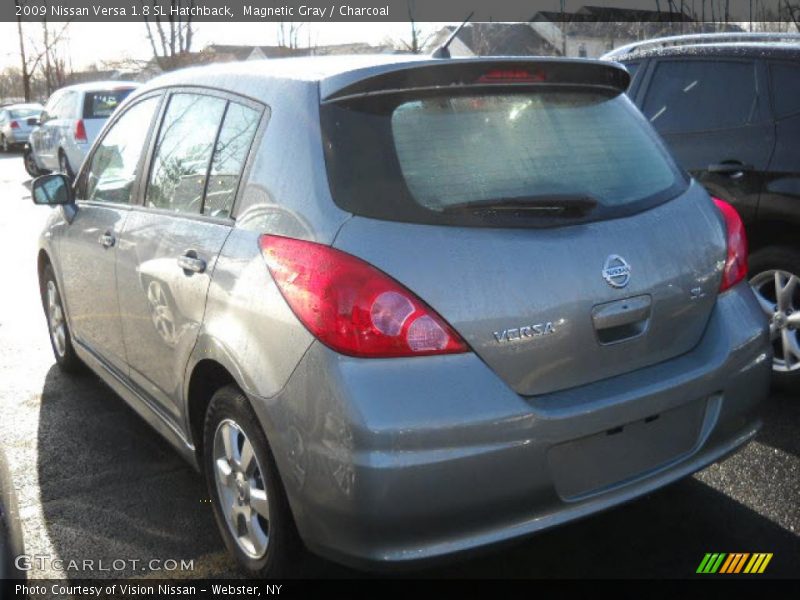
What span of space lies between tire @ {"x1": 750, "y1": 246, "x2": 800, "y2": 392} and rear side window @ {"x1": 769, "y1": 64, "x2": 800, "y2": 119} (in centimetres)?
69

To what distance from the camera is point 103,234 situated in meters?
4.05

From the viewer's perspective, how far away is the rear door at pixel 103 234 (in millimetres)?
3955

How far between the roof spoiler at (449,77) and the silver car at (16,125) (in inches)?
1097

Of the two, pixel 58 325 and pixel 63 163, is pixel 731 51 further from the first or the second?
pixel 63 163

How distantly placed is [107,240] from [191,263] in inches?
42.1

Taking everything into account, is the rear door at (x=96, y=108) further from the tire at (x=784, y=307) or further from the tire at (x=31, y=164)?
the tire at (x=784, y=307)

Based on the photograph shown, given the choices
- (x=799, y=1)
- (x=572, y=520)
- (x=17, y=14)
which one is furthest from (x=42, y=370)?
(x=17, y=14)

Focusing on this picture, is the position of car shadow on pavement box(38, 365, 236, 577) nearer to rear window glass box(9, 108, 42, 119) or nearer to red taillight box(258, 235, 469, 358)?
red taillight box(258, 235, 469, 358)

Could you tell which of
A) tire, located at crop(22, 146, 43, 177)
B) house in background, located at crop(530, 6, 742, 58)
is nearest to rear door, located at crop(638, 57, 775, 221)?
tire, located at crop(22, 146, 43, 177)

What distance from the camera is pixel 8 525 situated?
2.44 m

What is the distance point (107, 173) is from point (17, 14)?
44399 mm

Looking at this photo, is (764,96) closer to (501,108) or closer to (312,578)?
(501,108)

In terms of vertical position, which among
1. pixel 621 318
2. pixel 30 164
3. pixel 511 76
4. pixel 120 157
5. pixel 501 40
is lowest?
pixel 30 164

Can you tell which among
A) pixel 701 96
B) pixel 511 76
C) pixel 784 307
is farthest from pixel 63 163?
pixel 511 76
